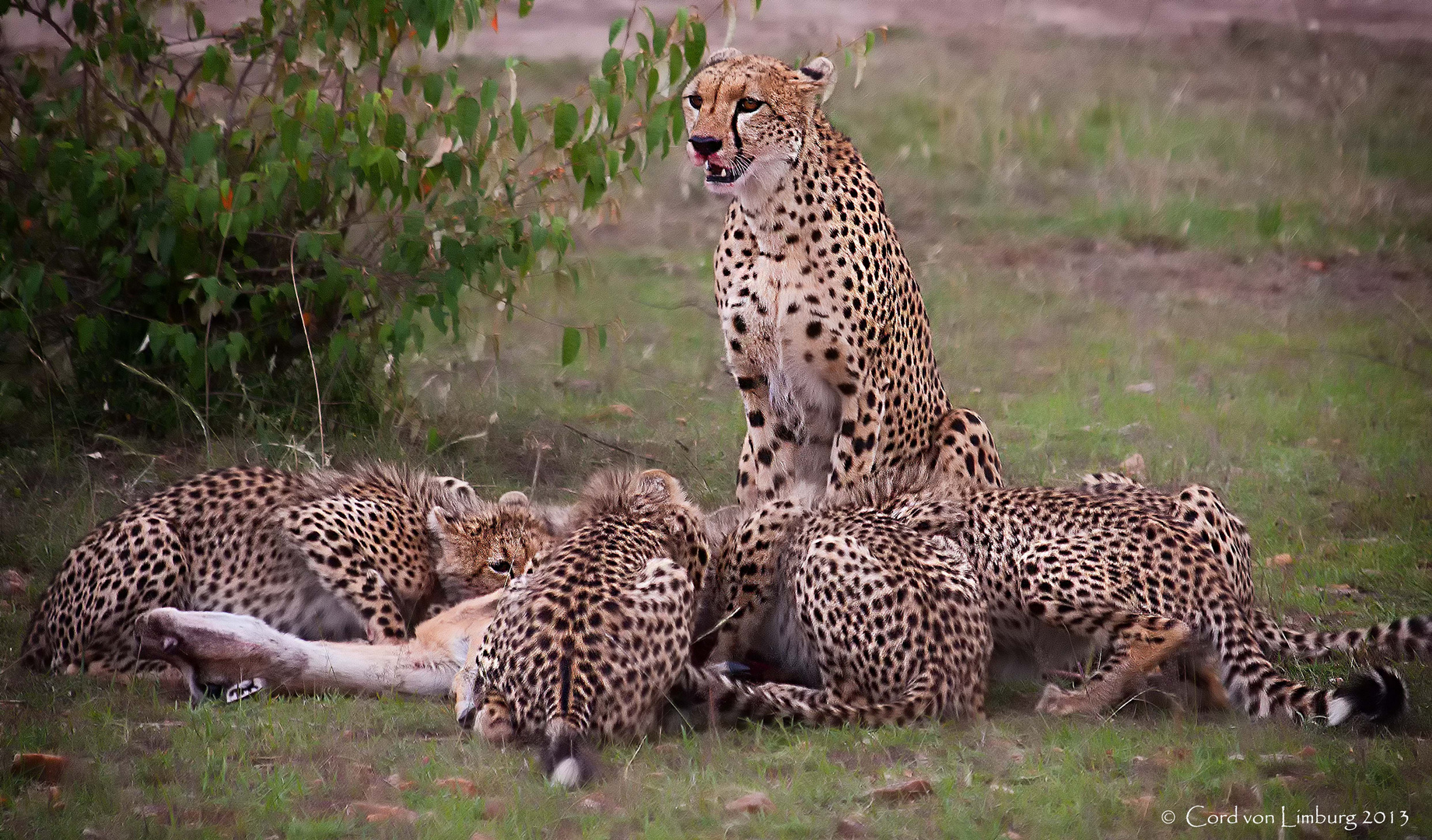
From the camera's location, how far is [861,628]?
13.6 feet

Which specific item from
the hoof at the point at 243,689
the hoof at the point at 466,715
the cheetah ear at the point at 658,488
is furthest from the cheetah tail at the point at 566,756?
the cheetah ear at the point at 658,488

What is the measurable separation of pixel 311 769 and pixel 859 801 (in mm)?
1272

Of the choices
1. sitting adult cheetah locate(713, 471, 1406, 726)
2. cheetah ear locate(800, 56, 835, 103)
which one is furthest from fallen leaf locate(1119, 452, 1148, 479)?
cheetah ear locate(800, 56, 835, 103)

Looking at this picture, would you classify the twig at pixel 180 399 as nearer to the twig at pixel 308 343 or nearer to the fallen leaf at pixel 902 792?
the twig at pixel 308 343

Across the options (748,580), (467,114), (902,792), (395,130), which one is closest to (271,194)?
(395,130)

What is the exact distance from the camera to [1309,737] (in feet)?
12.5

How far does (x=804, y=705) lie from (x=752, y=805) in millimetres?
625

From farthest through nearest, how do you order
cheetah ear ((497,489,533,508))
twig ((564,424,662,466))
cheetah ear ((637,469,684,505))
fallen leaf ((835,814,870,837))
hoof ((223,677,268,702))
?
twig ((564,424,662,466))
cheetah ear ((497,489,533,508))
cheetah ear ((637,469,684,505))
hoof ((223,677,268,702))
fallen leaf ((835,814,870,837))

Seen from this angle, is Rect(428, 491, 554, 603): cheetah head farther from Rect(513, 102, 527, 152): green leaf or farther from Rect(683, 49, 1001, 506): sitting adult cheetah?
Rect(513, 102, 527, 152): green leaf

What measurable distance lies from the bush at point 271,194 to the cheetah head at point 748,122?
0.16 m

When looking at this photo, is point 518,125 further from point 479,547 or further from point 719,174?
point 479,547

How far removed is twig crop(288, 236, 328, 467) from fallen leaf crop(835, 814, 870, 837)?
2763 mm

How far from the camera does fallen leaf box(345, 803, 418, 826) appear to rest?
3377 mm

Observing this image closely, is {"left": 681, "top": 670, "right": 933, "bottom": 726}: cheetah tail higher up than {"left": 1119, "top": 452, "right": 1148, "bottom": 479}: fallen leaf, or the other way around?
{"left": 681, "top": 670, "right": 933, "bottom": 726}: cheetah tail
